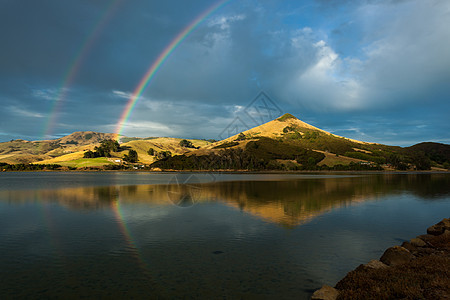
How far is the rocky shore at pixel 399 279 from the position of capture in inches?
472

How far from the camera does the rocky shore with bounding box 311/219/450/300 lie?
12.0 m

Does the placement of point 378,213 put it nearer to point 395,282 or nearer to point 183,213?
point 183,213

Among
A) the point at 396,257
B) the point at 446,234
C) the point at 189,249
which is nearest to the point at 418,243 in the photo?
the point at 446,234

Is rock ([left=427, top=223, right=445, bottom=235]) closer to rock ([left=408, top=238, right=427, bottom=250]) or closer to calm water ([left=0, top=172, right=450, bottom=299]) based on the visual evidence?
calm water ([left=0, top=172, right=450, bottom=299])

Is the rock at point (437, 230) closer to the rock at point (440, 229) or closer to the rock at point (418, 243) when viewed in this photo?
the rock at point (440, 229)

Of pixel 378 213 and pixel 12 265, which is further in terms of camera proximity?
pixel 378 213

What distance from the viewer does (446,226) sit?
84.6 feet

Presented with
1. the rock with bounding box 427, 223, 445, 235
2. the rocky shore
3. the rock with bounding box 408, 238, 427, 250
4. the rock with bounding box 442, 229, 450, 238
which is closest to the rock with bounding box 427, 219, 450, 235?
the rock with bounding box 427, 223, 445, 235

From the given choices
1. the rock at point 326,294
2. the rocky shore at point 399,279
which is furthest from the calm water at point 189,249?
the rocky shore at point 399,279

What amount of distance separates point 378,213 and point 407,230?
9836mm

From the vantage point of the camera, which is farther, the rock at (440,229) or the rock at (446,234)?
the rock at (440,229)

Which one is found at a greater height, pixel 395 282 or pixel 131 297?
pixel 395 282

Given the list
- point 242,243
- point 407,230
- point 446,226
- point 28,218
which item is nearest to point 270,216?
point 242,243

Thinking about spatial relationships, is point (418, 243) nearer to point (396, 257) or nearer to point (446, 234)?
point (446, 234)
